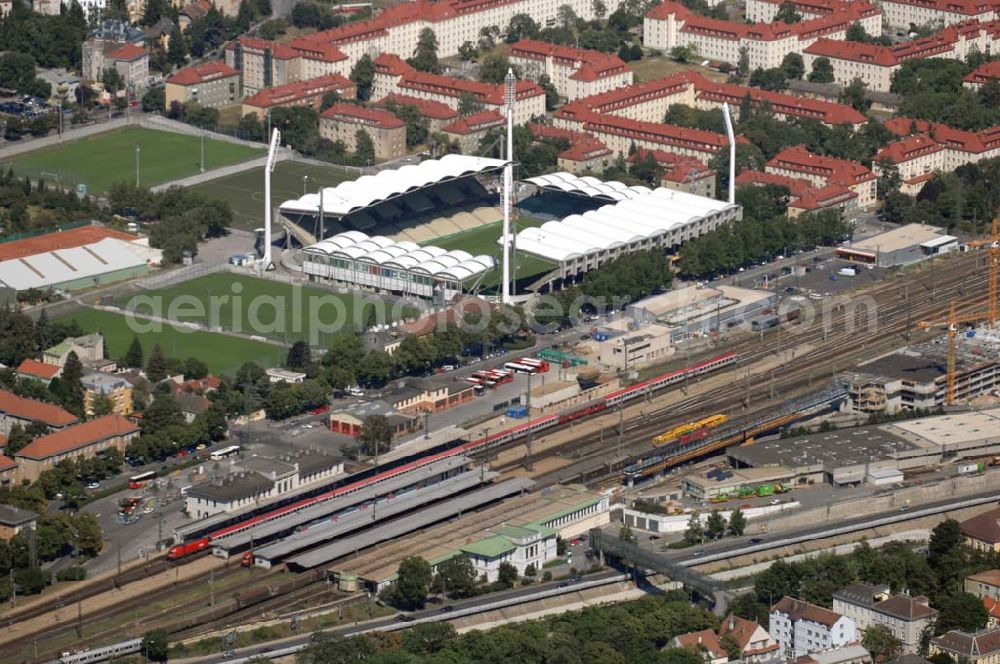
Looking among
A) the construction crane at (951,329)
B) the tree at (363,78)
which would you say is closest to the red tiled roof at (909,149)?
the construction crane at (951,329)

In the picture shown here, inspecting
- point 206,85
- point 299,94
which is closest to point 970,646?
point 299,94

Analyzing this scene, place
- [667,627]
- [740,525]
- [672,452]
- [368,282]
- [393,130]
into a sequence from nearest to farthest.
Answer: [667,627]
[740,525]
[672,452]
[368,282]
[393,130]

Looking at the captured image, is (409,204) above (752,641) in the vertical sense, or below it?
below

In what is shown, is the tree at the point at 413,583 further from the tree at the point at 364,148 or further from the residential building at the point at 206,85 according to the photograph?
the residential building at the point at 206,85

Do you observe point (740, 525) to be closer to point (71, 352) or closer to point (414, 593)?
point (414, 593)

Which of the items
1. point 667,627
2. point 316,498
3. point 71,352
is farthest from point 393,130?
point 667,627

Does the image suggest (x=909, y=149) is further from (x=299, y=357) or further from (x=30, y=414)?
(x=30, y=414)

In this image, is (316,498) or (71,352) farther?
(71,352)
